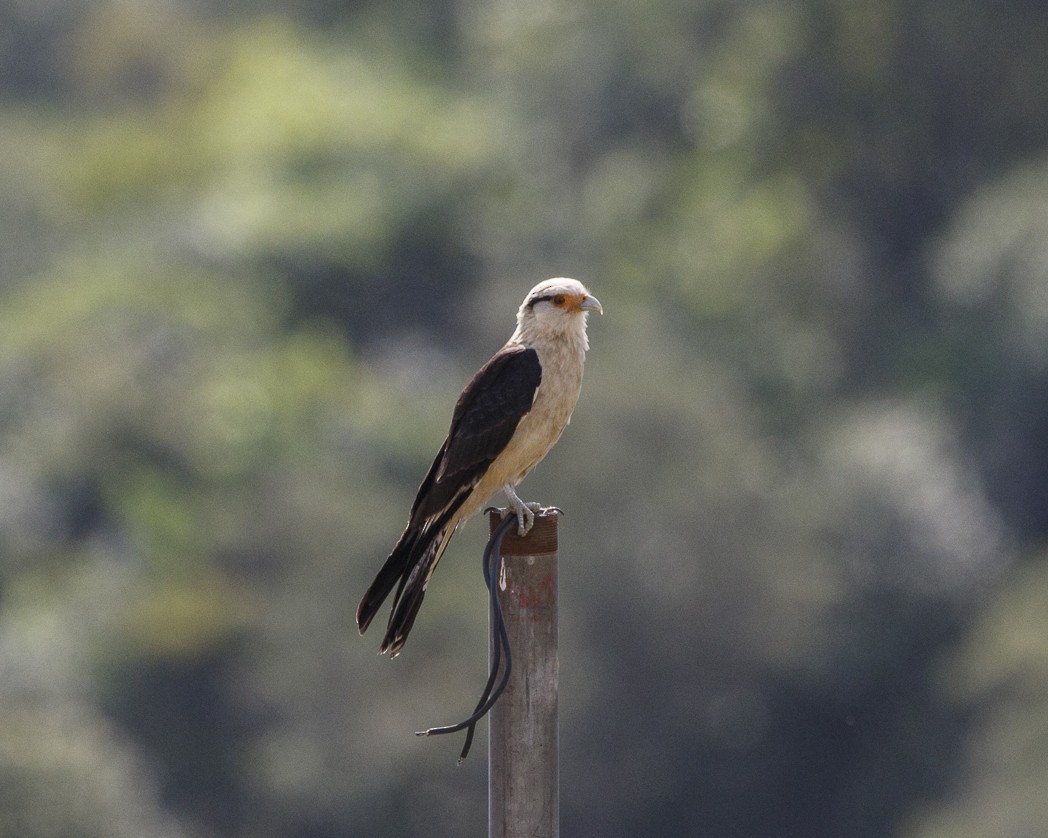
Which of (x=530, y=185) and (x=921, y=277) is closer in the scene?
(x=921, y=277)

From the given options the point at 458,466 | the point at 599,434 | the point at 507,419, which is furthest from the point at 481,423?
the point at 599,434

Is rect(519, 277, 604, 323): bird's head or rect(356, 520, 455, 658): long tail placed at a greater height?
rect(519, 277, 604, 323): bird's head

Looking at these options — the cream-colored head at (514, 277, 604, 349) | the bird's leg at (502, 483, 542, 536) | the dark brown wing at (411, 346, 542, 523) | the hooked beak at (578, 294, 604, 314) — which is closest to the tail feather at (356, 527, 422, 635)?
the dark brown wing at (411, 346, 542, 523)

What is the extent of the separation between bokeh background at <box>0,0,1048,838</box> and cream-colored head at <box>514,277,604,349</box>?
89.8 feet

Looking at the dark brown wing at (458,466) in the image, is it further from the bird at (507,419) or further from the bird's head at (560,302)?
the bird's head at (560,302)

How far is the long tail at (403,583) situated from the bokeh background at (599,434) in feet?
91.5

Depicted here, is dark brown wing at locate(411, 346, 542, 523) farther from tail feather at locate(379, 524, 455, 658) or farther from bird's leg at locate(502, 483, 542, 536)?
bird's leg at locate(502, 483, 542, 536)

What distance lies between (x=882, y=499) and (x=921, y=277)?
1324 centimetres

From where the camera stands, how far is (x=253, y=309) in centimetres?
6838

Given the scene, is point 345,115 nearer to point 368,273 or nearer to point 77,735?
point 368,273

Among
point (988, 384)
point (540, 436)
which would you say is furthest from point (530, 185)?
point (540, 436)

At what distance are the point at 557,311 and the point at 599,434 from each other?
41.4m

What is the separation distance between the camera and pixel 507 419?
9336mm

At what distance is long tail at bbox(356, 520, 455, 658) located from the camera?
8375 mm
